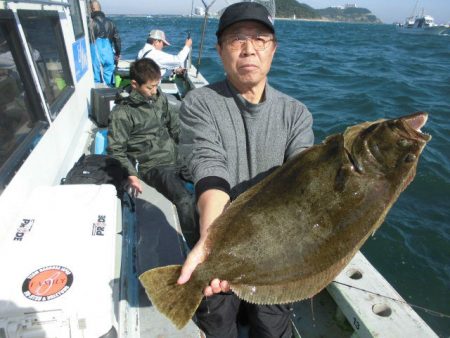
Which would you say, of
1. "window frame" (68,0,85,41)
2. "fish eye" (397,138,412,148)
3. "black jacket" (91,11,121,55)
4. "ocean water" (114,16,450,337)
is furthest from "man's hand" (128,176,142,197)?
"black jacket" (91,11,121,55)

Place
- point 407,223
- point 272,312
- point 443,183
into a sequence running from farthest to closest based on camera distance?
point 443,183, point 407,223, point 272,312

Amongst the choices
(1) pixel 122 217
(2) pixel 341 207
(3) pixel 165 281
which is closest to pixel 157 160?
(1) pixel 122 217

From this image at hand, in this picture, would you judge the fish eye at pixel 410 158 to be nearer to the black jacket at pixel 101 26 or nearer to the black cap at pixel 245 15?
the black cap at pixel 245 15

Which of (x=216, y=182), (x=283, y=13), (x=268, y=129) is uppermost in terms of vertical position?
(x=268, y=129)

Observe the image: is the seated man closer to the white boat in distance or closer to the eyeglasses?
the eyeglasses

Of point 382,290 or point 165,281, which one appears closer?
point 165,281

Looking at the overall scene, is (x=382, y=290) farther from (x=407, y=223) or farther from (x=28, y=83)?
(x=28, y=83)

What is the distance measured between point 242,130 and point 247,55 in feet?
1.55

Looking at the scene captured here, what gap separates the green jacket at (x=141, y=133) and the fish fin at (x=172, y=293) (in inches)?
87.7

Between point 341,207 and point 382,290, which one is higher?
point 341,207

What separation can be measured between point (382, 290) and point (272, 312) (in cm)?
86

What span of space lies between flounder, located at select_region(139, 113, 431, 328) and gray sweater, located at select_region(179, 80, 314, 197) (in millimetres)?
455

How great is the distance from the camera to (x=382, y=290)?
255 cm

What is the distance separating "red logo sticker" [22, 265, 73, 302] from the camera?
1.79 m
